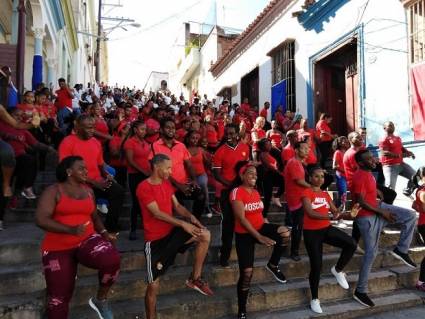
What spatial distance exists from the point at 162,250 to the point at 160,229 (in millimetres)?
209

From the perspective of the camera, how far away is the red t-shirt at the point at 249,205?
4.31 metres

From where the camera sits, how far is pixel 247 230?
4.18 meters

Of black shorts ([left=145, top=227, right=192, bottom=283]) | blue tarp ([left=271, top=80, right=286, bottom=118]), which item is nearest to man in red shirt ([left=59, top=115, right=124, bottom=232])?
black shorts ([left=145, top=227, right=192, bottom=283])

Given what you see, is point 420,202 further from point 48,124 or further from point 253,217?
point 48,124

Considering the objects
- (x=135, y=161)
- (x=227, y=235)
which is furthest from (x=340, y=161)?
(x=135, y=161)

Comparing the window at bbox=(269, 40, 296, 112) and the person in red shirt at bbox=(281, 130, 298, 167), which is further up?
the window at bbox=(269, 40, 296, 112)

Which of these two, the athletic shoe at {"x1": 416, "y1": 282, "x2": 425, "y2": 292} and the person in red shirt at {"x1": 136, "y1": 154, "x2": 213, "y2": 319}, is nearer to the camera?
the person in red shirt at {"x1": 136, "y1": 154, "x2": 213, "y2": 319}

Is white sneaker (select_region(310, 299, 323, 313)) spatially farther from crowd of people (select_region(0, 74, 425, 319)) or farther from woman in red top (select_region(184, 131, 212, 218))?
woman in red top (select_region(184, 131, 212, 218))

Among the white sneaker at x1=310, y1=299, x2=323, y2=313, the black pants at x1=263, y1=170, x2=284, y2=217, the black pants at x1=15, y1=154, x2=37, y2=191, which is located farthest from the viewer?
the black pants at x1=263, y1=170, x2=284, y2=217

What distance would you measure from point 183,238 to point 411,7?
7.54 m

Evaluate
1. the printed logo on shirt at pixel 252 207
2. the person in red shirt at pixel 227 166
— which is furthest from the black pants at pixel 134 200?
the printed logo on shirt at pixel 252 207

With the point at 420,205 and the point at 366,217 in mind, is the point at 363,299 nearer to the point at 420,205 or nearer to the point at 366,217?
the point at 366,217

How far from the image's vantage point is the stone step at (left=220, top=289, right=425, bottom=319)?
4.37 meters

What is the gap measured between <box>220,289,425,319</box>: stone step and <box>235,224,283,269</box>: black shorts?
65 centimetres
